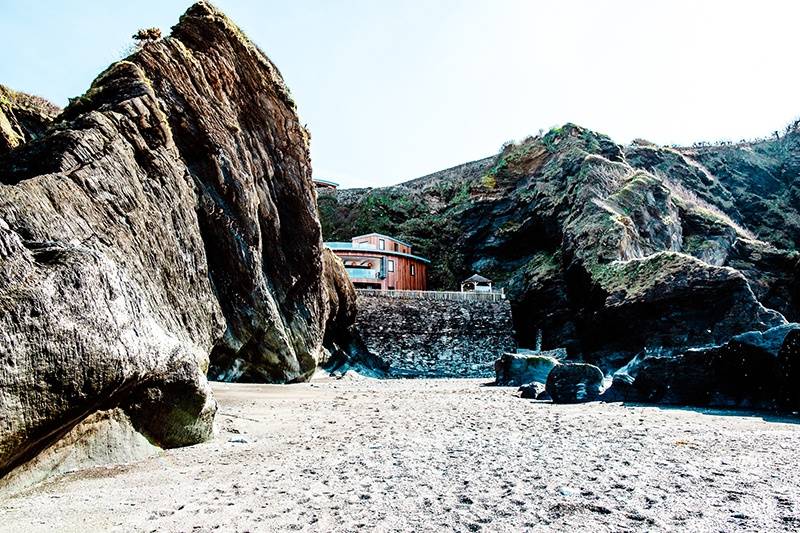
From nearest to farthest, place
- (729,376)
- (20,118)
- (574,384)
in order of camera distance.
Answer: (729,376) < (20,118) < (574,384)

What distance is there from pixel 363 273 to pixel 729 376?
100 ft

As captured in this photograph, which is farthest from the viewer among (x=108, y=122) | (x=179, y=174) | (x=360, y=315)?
(x=360, y=315)

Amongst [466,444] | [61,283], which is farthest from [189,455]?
[466,444]

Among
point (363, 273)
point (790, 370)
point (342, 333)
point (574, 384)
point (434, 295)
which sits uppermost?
point (363, 273)

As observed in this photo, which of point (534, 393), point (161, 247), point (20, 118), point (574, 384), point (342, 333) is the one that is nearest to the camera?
point (161, 247)

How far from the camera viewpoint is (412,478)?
454cm

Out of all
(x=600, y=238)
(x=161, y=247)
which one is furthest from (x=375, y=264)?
(x=161, y=247)

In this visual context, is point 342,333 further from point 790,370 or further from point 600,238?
point 790,370

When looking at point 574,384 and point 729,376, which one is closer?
point 729,376

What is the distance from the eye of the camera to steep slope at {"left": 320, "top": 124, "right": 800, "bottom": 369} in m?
23.7

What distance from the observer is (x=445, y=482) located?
173 inches

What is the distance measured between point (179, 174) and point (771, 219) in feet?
184

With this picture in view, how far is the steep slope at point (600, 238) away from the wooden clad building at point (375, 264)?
14.7 ft

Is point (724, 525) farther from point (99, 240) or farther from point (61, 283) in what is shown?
point (99, 240)
